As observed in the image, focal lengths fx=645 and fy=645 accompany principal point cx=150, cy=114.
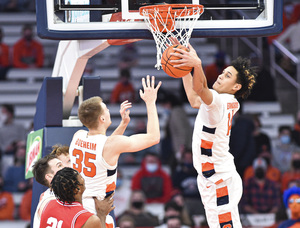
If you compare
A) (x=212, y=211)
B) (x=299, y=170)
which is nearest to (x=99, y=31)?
(x=212, y=211)

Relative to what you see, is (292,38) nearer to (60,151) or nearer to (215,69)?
(215,69)

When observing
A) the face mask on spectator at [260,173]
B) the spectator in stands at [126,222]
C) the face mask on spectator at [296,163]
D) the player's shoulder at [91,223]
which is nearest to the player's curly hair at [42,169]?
the player's shoulder at [91,223]

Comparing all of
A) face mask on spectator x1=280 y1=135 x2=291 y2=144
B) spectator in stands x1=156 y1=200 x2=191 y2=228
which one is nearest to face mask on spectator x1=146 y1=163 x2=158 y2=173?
spectator in stands x1=156 y1=200 x2=191 y2=228

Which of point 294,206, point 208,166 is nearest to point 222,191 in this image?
point 208,166

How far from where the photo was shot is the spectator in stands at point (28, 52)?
13.3 meters

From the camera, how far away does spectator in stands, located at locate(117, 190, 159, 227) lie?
9438 millimetres

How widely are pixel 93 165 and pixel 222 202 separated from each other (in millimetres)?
1166

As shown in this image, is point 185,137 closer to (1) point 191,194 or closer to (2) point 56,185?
(1) point 191,194

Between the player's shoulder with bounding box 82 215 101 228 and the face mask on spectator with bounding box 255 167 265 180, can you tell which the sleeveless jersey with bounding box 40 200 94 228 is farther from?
the face mask on spectator with bounding box 255 167 265 180

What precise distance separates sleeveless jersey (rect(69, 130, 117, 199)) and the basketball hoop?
0.79 metres

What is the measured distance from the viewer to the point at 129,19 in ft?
17.0

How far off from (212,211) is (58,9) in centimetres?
211

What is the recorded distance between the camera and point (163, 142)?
38.1ft

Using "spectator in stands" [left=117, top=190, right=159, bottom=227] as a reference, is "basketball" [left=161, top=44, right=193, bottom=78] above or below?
above
